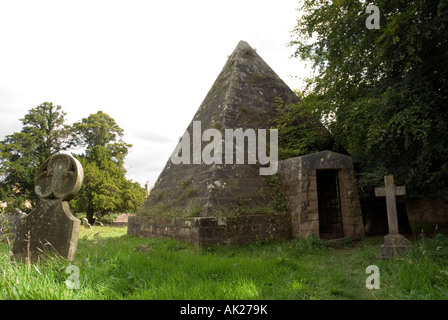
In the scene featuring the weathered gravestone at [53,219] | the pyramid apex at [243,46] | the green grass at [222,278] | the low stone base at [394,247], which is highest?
the pyramid apex at [243,46]

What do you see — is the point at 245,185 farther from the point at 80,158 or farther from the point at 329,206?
the point at 80,158

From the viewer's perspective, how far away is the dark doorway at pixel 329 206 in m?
7.38

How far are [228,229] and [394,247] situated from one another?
10.3 feet

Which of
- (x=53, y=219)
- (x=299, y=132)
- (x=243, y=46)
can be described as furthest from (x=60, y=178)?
(x=243, y=46)

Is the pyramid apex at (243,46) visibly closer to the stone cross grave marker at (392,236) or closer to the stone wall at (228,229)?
the stone wall at (228,229)

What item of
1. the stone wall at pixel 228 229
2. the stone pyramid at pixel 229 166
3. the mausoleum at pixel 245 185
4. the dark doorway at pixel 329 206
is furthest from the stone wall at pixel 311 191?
the stone pyramid at pixel 229 166

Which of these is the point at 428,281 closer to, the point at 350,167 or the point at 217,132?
the point at 350,167

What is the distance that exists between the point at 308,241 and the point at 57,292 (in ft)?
16.0

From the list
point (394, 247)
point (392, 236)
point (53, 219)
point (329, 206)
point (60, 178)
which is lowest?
point (394, 247)

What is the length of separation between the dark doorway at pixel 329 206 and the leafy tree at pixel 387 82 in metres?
0.88

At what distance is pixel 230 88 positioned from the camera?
8.69 meters

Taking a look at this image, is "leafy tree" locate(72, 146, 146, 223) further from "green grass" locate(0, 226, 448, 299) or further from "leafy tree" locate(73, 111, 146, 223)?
"green grass" locate(0, 226, 448, 299)

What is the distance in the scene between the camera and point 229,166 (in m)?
7.14
